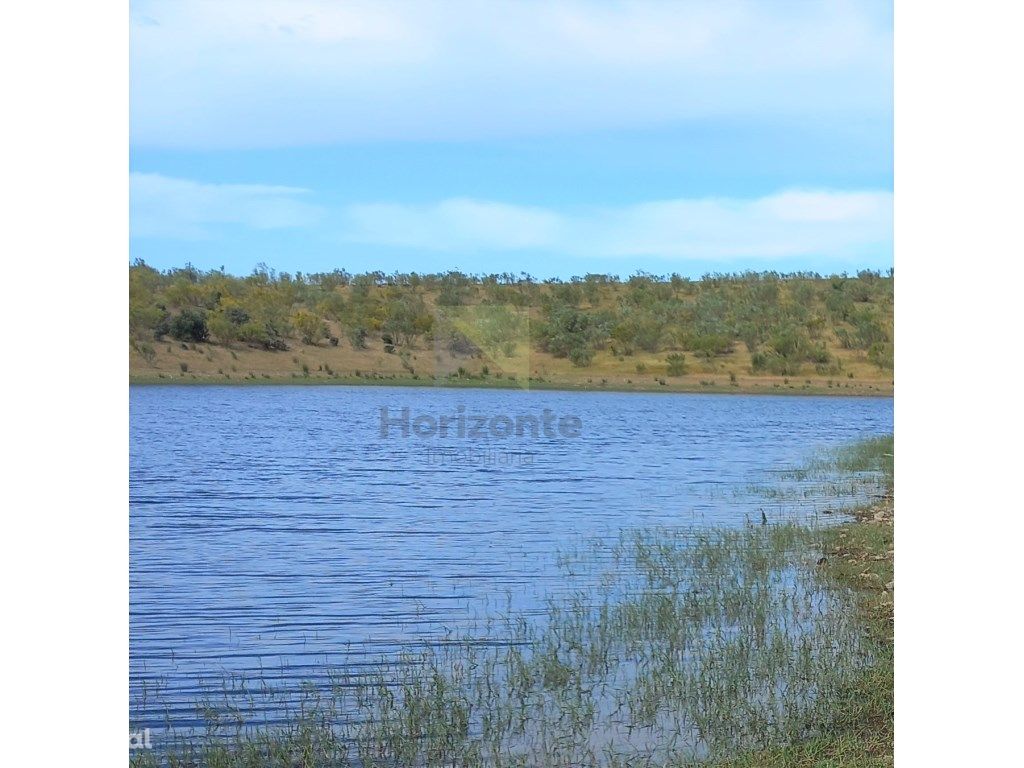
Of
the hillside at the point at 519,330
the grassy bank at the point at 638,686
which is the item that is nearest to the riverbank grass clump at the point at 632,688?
the grassy bank at the point at 638,686

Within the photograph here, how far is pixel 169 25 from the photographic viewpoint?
826 cm

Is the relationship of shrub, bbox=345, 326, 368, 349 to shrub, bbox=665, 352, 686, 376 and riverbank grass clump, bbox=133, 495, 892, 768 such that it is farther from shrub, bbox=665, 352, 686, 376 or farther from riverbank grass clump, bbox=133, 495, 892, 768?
riverbank grass clump, bbox=133, 495, 892, 768

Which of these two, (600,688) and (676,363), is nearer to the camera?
(600,688)

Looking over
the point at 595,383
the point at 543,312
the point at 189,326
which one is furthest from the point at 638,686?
the point at 189,326

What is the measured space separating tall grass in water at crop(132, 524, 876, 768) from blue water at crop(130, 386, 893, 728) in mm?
481

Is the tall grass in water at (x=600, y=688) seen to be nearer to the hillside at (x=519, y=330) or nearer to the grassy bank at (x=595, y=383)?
the hillside at (x=519, y=330)

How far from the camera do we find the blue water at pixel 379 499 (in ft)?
18.4

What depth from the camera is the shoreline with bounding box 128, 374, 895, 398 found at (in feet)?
26.0

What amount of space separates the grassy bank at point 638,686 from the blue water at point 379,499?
17.5 inches

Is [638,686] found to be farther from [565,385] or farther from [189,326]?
[189,326]

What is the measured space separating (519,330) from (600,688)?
3.56 metres

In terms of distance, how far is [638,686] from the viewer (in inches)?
167
